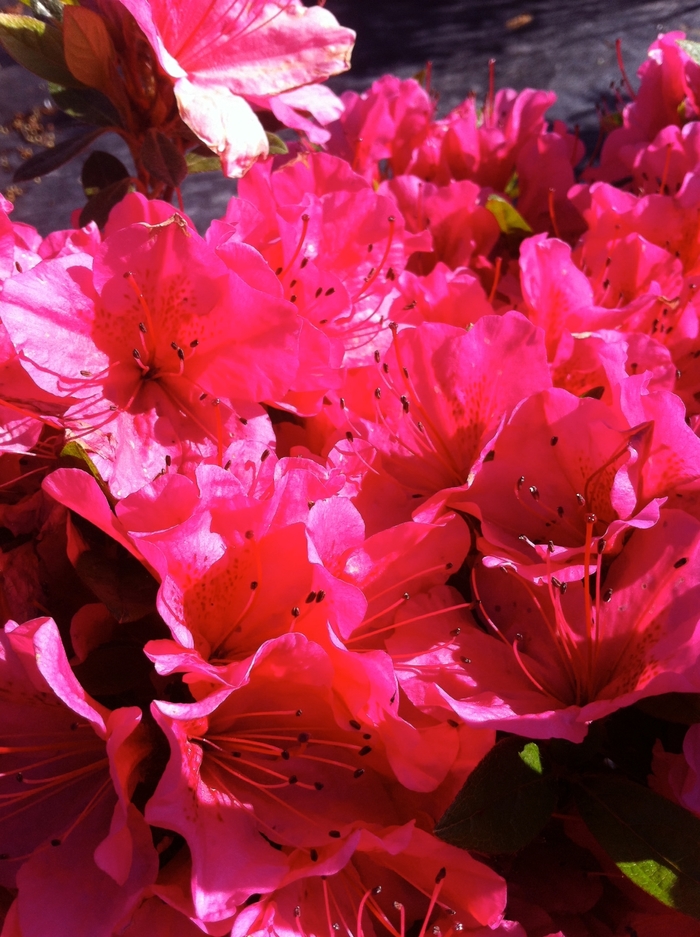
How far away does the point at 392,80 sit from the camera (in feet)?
4.91

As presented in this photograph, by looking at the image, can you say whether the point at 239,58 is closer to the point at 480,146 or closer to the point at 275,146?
the point at 275,146

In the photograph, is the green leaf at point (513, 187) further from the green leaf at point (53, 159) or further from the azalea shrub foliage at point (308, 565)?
the green leaf at point (53, 159)

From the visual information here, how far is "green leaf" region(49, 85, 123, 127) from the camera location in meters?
1.04

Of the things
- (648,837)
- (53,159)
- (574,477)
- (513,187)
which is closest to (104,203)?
(53,159)

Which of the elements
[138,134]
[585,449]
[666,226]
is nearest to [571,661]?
[585,449]

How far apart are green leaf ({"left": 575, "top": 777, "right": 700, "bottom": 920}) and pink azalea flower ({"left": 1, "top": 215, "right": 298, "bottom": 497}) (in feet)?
1.46

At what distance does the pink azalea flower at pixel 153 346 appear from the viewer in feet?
2.48

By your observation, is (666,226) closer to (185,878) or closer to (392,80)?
(392,80)

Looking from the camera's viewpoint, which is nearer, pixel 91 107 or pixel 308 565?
pixel 308 565

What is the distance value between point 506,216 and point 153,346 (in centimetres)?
68

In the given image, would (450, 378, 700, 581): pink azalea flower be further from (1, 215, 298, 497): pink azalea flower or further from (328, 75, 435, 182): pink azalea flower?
(328, 75, 435, 182): pink azalea flower

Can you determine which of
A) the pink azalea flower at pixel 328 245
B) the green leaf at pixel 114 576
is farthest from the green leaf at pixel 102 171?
the green leaf at pixel 114 576

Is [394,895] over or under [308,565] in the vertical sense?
under

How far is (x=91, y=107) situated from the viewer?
105 centimetres
